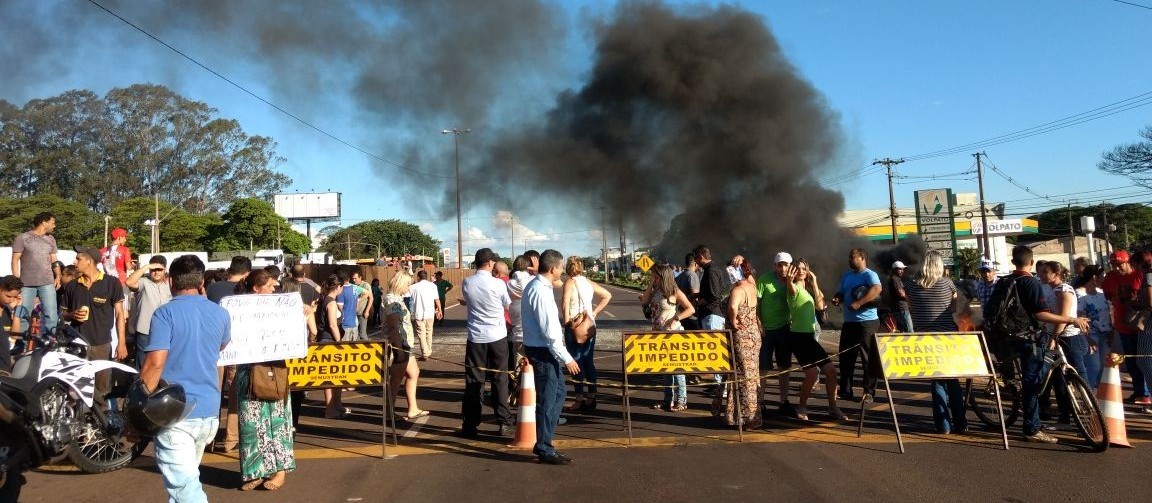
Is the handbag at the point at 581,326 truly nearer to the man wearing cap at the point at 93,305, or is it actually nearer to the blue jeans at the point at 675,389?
the blue jeans at the point at 675,389

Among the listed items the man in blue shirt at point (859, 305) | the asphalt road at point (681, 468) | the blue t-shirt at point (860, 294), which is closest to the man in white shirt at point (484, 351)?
the asphalt road at point (681, 468)

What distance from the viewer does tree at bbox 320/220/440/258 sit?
316ft

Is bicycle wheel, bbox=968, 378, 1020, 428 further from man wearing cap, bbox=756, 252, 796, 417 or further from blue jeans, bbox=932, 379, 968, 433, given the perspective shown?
man wearing cap, bbox=756, 252, 796, 417

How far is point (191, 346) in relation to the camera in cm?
374

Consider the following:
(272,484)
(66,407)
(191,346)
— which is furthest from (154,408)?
(66,407)

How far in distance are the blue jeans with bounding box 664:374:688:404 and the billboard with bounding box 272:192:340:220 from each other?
78856 mm

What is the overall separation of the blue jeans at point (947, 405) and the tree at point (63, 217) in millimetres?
60030

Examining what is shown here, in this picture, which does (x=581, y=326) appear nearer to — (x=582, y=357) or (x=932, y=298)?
(x=582, y=357)

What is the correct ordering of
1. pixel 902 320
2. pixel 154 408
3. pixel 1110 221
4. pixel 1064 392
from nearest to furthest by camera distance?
pixel 154 408 → pixel 1064 392 → pixel 902 320 → pixel 1110 221

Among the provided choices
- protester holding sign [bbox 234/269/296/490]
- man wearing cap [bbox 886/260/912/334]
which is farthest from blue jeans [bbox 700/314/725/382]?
protester holding sign [bbox 234/269/296/490]

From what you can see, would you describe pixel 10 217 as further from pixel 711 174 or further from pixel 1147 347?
pixel 1147 347

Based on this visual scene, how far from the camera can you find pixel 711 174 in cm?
2733

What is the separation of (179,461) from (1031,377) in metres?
5.73

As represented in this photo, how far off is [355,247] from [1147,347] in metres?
97.0
